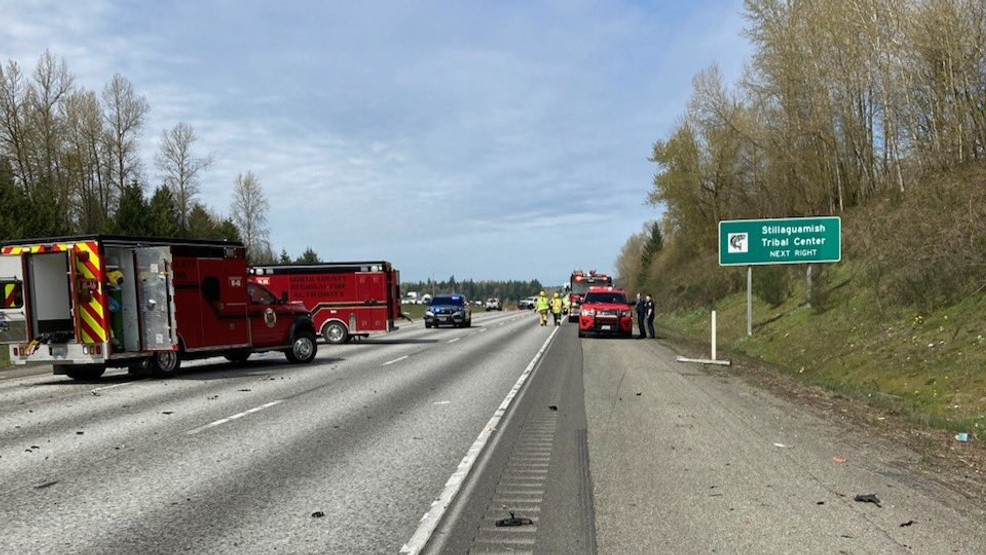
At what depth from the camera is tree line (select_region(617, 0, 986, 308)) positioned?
21594mm

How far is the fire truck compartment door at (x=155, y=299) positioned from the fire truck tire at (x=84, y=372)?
53.7 inches

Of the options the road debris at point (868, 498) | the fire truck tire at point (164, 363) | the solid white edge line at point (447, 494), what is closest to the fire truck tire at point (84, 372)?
the fire truck tire at point (164, 363)

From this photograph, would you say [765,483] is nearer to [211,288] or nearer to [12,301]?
[211,288]

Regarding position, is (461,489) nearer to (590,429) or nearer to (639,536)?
(639,536)

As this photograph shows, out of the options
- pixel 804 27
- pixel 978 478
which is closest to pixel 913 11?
pixel 804 27

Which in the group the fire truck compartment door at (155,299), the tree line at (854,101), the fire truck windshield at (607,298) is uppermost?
the tree line at (854,101)

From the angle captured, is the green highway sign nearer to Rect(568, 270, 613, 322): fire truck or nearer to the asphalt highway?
the asphalt highway

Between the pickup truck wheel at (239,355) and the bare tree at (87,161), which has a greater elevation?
the bare tree at (87,161)

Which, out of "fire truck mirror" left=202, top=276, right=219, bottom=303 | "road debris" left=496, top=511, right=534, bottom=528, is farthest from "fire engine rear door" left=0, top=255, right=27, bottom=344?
"road debris" left=496, top=511, right=534, bottom=528

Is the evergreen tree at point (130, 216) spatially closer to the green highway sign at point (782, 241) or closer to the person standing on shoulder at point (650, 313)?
the person standing on shoulder at point (650, 313)

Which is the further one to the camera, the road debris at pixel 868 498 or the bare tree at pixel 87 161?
the bare tree at pixel 87 161

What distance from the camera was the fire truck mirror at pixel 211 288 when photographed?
53.0 feet

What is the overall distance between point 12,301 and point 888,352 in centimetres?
1870

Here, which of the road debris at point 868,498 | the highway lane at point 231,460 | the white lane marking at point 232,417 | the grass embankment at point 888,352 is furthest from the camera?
the grass embankment at point 888,352
